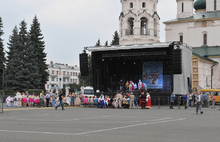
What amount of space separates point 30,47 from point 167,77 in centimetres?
2548

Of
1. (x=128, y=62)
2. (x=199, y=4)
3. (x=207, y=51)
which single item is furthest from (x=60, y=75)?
(x=128, y=62)

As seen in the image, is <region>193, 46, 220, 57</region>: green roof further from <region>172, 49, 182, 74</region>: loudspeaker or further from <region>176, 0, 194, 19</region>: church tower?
<region>172, 49, 182, 74</region>: loudspeaker

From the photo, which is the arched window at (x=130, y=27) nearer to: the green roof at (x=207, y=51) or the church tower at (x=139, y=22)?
the church tower at (x=139, y=22)

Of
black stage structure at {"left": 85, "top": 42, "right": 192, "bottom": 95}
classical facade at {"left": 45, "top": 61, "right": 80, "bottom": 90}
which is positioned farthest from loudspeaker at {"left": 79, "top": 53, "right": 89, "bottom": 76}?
classical facade at {"left": 45, "top": 61, "right": 80, "bottom": 90}

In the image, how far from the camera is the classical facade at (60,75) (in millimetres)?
134875

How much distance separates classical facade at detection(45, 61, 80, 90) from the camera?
135 meters

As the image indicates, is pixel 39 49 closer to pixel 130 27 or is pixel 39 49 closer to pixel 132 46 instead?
pixel 130 27

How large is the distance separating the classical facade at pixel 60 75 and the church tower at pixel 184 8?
64199 mm

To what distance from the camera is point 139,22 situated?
64938mm

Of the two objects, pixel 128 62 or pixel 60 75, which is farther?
pixel 60 75

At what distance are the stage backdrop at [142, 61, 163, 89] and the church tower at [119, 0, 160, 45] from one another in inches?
893

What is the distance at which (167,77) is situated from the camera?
137 feet

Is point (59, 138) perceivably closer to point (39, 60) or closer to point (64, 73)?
point (39, 60)

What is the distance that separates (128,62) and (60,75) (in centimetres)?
9850
